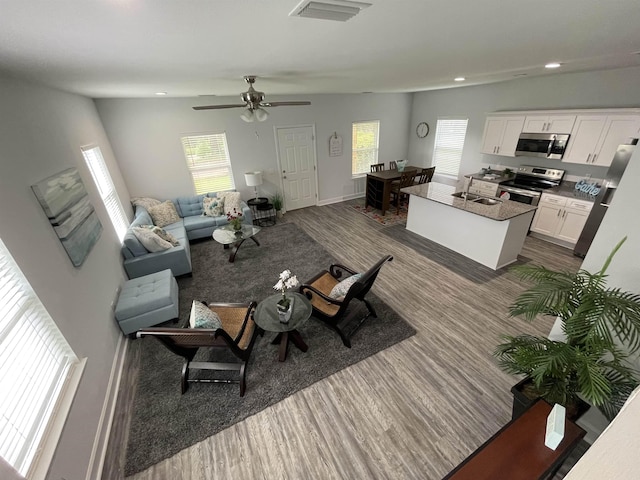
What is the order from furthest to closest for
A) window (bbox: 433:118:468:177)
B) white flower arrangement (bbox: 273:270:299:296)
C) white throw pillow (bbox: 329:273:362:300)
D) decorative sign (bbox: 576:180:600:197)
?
window (bbox: 433:118:468:177) → decorative sign (bbox: 576:180:600:197) → white throw pillow (bbox: 329:273:362:300) → white flower arrangement (bbox: 273:270:299:296)

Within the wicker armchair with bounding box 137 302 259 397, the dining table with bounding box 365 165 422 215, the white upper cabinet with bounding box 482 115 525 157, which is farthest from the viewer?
the dining table with bounding box 365 165 422 215

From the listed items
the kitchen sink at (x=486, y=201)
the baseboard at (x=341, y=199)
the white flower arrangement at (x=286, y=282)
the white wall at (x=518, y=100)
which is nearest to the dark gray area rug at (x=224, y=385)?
the white flower arrangement at (x=286, y=282)

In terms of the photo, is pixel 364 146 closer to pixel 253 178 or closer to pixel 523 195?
pixel 253 178

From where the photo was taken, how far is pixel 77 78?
7.77ft

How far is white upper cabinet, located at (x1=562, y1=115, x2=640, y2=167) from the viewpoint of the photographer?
3.66 m

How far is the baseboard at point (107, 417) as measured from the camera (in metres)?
1.82

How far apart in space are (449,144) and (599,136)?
284cm

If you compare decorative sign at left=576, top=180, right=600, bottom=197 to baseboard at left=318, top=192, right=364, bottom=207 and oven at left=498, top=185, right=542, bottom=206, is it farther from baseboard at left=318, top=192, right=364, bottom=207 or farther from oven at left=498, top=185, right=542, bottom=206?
baseboard at left=318, top=192, right=364, bottom=207

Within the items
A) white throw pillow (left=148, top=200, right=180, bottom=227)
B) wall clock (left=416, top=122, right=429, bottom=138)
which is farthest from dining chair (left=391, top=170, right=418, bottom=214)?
white throw pillow (left=148, top=200, right=180, bottom=227)

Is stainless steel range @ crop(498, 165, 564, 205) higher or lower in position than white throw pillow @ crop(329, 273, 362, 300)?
higher

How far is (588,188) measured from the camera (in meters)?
4.11

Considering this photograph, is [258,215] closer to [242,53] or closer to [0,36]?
[242,53]

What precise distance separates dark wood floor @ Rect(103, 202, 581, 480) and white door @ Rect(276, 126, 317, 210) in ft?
13.1

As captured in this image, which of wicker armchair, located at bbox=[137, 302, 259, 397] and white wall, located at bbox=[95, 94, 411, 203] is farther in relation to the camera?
white wall, located at bbox=[95, 94, 411, 203]
